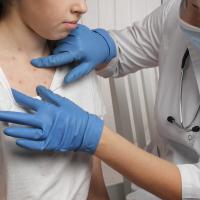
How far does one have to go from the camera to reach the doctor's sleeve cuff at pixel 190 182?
1064mm

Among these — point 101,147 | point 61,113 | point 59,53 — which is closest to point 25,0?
point 59,53

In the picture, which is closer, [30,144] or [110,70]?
[30,144]

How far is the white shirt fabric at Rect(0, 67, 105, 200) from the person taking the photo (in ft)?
3.30

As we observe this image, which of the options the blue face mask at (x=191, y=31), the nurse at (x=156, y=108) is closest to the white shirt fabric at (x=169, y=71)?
the nurse at (x=156, y=108)

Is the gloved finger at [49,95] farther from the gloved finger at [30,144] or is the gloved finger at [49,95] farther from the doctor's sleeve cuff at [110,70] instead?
the doctor's sleeve cuff at [110,70]

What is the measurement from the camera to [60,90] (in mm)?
1086

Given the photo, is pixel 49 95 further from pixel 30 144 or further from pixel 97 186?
Result: pixel 97 186

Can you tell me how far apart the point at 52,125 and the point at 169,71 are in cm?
53

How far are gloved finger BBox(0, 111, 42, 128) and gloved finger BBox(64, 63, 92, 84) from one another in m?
0.19

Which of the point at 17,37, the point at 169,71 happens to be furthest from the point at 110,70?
the point at 17,37

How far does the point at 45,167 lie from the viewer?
1038 millimetres

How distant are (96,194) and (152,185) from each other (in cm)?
31

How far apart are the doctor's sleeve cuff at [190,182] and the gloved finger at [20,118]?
438 mm

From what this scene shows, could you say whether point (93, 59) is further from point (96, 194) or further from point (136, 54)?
point (96, 194)
